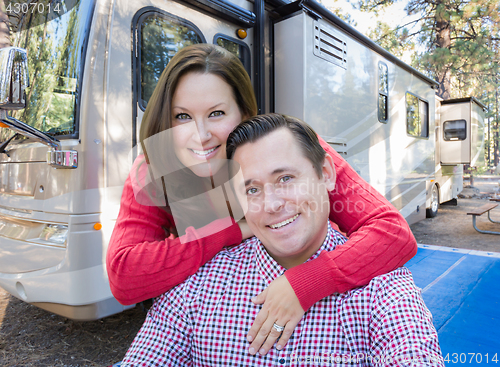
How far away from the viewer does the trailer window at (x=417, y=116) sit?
242 inches

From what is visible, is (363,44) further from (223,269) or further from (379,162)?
(223,269)

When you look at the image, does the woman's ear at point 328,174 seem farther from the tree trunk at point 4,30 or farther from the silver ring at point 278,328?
the tree trunk at point 4,30

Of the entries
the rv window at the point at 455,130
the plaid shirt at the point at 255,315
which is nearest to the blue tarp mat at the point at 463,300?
the plaid shirt at the point at 255,315

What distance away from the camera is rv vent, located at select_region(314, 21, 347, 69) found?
3547 mm

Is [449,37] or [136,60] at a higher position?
[449,37]

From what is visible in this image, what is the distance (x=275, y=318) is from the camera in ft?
3.68

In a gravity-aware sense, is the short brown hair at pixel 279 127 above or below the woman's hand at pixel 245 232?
above

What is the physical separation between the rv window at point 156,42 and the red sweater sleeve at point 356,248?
156cm

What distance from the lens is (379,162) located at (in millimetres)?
5051

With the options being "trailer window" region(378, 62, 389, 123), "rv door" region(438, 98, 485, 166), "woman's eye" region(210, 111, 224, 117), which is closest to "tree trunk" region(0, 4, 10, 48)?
"woman's eye" region(210, 111, 224, 117)

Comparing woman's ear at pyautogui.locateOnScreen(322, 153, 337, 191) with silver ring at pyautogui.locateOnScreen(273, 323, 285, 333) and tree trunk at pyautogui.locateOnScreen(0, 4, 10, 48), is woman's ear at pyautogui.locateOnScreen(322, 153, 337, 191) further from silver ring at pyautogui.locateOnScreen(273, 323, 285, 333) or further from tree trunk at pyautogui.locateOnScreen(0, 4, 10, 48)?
tree trunk at pyautogui.locateOnScreen(0, 4, 10, 48)

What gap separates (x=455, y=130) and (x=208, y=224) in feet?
30.2

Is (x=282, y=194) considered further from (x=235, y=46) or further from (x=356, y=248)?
(x=235, y=46)

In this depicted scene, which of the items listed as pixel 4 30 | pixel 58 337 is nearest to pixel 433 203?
pixel 58 337
